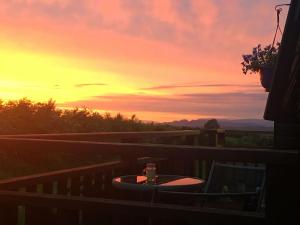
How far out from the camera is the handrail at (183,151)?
7.48 ft

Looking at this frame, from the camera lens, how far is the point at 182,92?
19.2 m

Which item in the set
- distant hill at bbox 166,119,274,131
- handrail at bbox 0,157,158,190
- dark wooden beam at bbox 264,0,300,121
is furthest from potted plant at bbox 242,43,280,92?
dark wooden beam at bbox 264,0,300,121

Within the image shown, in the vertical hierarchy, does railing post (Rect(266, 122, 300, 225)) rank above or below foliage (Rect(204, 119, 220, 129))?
below

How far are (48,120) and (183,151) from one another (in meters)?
6.81

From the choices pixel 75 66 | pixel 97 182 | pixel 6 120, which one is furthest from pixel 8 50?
pixel 97 182

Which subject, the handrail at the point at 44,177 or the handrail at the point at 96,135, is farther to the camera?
the handrail at the point at 96,135

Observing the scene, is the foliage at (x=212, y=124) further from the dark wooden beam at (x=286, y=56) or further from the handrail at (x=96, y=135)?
the dark wooden beam at (x=286, y=56)

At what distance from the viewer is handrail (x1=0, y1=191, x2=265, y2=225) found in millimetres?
2439

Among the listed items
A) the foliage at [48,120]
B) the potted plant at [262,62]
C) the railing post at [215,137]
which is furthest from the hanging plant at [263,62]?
the foliage at [48,120]

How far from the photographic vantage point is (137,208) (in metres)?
2.61

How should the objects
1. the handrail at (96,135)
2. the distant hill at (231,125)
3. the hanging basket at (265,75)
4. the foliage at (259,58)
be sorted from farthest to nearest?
1. the distant hill at (231,125)
2. the foliage at (259,58)
3. the hanging basket at (265,75)
4. the handrail at (96,135)

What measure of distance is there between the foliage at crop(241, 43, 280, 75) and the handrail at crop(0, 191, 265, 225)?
12.4ft

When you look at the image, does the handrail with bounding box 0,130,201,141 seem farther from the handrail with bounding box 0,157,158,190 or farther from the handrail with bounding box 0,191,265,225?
the handrail with bounding box 0,191,265,225

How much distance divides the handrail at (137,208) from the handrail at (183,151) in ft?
0.94
